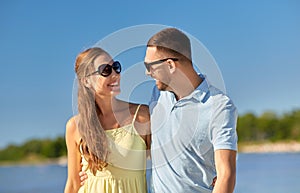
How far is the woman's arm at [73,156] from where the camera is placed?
2186 mm

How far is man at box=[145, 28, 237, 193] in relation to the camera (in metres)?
1.82

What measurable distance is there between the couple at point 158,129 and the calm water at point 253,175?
10.9 m

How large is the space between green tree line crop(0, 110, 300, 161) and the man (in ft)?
77.2

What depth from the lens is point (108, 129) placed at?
2154 millimetres

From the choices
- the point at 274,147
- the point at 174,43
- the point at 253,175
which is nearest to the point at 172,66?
the point at 174,43

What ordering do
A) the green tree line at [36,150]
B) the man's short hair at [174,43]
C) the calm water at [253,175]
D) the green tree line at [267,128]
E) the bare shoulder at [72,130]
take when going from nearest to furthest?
1. the man's short hair at [174,43]
2. the bare shoulder at [72,130]
3. the calm water at [253,175]
4. the green tree line at [267,128]
5. the green tree line at [36,150]

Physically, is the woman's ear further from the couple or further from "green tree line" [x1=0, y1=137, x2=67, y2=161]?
"green tree line" [x1=0, y1=137, x2=67, y2=161]

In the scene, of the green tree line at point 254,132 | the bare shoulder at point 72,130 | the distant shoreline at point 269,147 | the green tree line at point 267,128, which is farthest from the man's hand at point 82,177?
the green tree line at point 267,128

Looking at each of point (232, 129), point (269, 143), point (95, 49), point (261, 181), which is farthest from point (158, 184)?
point (269, 143)

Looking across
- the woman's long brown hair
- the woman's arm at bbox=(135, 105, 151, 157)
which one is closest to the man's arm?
the woman's arm at bbox=(135, 105, 151, 157)

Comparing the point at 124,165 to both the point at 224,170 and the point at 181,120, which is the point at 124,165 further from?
the point at 224,170

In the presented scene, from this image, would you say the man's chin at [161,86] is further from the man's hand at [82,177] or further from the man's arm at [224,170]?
the man's hand at [82,177]

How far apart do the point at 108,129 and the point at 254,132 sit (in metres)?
24.5

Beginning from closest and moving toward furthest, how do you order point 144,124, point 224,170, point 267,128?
1. point 224,170
2. point 144,124
3. point 267,128
